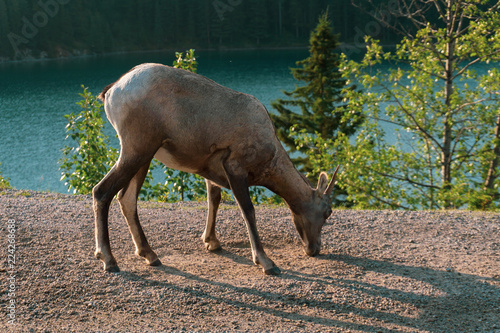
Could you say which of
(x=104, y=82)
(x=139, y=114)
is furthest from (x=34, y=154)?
(x=139, y=114)

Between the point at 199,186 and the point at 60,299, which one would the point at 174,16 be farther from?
the point at 60,299

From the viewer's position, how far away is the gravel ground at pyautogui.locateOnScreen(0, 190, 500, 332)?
5957 millimetres

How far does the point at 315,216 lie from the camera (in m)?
7.62

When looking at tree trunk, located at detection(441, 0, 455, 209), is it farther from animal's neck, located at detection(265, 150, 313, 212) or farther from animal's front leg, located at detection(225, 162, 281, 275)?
animal's front leg, located at detection(225, 162, 281, 275)

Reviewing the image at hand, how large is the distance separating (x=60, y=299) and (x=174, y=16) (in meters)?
91.7

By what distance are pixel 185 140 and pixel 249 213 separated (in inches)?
50.9

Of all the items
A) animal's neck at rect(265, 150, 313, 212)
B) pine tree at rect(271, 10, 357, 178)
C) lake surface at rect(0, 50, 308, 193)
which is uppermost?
animal's neck at rect(265, 150, 313, 212)

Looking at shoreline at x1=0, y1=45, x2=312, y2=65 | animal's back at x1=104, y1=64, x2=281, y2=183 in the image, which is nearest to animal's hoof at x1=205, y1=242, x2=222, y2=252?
animal's back at x1=104, y1=64, x2=281, y2=183

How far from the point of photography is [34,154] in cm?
3453

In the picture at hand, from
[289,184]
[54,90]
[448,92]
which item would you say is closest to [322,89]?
[448,92]

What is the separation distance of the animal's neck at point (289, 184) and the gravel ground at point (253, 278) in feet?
2.96

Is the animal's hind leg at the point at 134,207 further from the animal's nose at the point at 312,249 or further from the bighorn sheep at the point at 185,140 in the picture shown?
the animal's nose at the point at 312,249

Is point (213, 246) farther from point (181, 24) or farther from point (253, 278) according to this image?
point (181, 24)

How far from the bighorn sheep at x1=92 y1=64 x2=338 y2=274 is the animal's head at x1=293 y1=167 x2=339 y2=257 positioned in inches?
15.7
